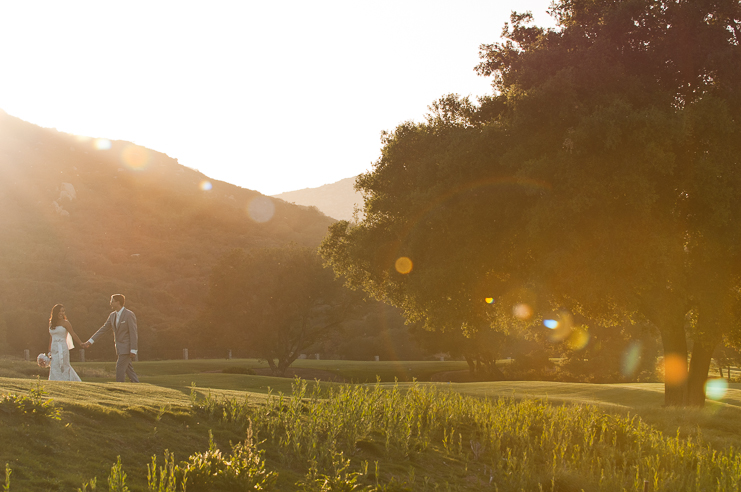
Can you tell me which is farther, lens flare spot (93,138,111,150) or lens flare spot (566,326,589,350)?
lens flare spot (93,138,111,150)

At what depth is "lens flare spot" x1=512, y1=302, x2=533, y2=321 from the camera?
22.0m

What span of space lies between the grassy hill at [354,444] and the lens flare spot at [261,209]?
325ft

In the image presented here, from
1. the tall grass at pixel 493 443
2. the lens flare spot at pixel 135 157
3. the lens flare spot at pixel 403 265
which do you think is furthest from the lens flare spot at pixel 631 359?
the lens flare spot at pixel 135 157

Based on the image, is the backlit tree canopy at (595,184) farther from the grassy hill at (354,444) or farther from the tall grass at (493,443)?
the tall grass at (493,443)

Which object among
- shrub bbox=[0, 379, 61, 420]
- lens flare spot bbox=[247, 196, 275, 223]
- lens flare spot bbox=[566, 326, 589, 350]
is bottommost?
lens flare spot bbox=[566, 326, 589, 350]

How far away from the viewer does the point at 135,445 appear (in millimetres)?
7273

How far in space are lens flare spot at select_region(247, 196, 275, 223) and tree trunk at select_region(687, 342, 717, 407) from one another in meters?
93.8

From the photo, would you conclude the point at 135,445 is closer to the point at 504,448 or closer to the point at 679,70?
the point at 504,448

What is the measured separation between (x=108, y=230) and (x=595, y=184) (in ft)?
303

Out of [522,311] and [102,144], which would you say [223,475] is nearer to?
[522,311]

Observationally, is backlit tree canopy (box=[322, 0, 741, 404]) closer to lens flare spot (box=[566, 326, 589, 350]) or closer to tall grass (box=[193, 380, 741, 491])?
tall grass (box=[193, 380, 741, 491])

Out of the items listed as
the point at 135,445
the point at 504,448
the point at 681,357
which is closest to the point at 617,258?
the point at 681,357

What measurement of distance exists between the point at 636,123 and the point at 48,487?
14653mm

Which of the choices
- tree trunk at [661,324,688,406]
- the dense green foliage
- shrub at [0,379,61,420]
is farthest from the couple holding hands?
the dense green foliage
